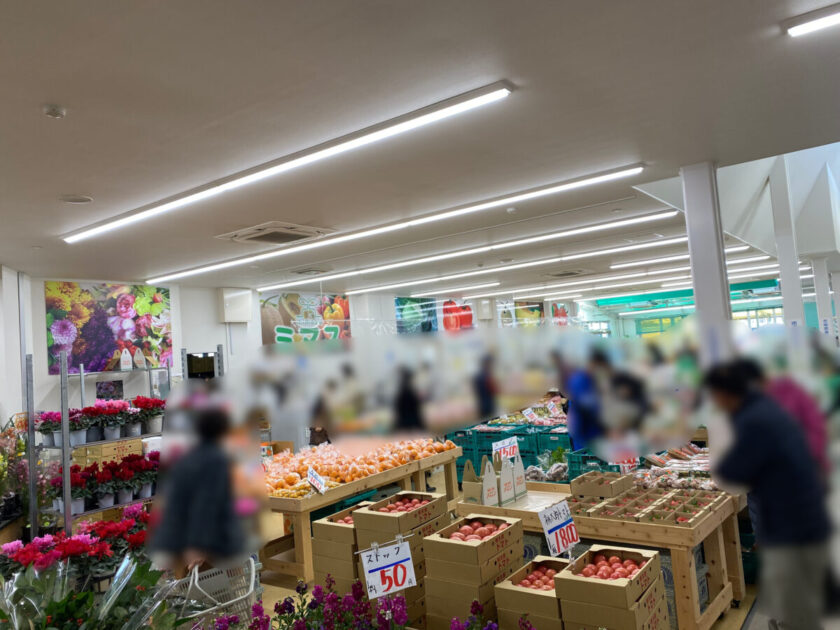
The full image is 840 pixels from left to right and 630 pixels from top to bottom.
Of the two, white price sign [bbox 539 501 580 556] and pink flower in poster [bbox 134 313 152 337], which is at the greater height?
pink flower in poster [bbox 134 313 152 337]

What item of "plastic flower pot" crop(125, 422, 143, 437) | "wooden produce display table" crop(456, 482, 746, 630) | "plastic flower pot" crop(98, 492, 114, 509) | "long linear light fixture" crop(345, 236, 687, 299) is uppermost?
"long linear light fixture" crop(345, 236, 687, 299)

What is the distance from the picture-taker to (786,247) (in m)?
6.60

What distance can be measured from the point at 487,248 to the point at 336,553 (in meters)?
4.95

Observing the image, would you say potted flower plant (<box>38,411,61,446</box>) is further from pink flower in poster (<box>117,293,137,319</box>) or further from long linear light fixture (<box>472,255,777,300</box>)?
long linear light fixture (<box>472,255,777,300</box>)

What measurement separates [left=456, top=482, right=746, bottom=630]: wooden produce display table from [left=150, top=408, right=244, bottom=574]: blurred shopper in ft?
11.1

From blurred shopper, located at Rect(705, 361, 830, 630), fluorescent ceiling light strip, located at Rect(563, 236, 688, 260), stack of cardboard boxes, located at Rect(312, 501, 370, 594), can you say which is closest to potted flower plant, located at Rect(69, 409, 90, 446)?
stack of cardboard boxes, located at Rect(312, 501, 370, 594)

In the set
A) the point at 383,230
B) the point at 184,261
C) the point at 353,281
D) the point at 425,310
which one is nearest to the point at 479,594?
the point at 383,230

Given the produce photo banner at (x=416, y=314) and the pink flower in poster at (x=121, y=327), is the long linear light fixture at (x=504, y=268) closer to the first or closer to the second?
the produce photo banner at (x=416, y=314)

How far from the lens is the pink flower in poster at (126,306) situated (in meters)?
8.34

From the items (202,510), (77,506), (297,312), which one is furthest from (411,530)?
(297,312)

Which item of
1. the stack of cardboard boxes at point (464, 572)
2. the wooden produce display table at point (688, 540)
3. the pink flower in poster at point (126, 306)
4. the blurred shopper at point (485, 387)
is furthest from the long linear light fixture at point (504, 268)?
the blurred shopper at point (485, 387)

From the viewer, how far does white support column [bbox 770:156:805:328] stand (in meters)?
6.16

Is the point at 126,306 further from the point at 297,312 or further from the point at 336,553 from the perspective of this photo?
the point at 336,553

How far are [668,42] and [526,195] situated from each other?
101 inches
